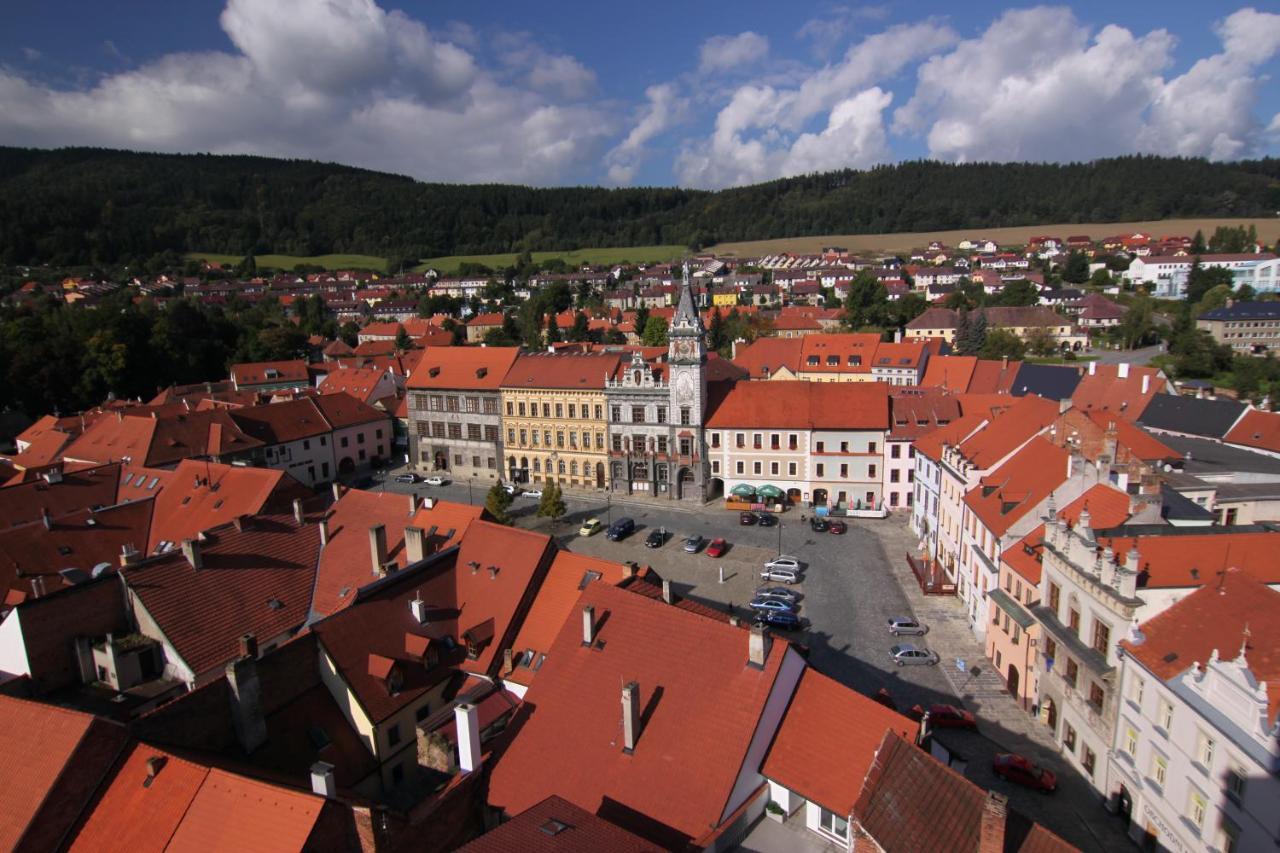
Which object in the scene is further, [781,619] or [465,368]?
[465,368]

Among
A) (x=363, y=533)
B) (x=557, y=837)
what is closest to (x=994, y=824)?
(x=557, y=837)

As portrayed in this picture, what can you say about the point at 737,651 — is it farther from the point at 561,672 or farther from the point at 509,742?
the point at 509,742

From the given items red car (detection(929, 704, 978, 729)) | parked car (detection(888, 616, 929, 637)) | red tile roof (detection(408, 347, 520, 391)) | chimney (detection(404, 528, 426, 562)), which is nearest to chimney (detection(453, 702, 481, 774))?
chimney (detection(404, 528, 426, 562))

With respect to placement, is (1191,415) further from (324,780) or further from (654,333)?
(654,333)

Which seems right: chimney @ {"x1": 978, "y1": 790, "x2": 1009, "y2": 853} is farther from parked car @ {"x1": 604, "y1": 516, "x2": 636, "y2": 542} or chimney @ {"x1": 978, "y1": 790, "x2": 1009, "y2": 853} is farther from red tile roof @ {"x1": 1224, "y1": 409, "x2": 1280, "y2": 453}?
red tile roof @ {"x1": 1224, "y1": 409, "x2": 1280, "y2": 453}

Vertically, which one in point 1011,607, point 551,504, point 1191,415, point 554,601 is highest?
point 554,601

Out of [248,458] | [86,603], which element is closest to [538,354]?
[248,458]

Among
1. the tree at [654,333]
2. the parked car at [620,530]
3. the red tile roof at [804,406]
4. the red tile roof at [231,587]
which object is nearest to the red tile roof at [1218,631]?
the red tile roof at [231,587]
